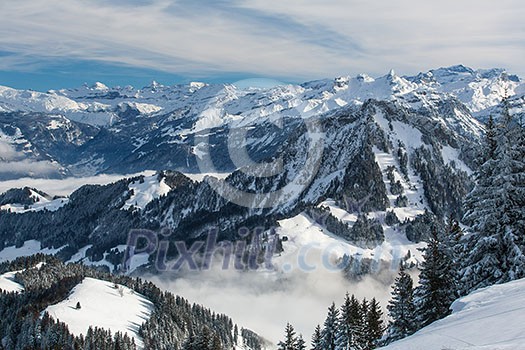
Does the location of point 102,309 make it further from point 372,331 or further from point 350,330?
point 372,331

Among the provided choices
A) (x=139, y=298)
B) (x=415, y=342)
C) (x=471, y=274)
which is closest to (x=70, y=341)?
(x=139, y=298)

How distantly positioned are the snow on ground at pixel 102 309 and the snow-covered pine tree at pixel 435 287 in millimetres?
122920

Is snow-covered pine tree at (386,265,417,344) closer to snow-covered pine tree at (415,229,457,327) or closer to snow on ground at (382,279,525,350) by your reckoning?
snow-covered pine tree at (415,229,457,327)

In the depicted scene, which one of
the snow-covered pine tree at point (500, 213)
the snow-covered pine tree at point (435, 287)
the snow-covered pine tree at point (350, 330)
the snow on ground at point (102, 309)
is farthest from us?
the snow on ground at point (102, 309)

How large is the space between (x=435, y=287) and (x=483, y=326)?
2802cm

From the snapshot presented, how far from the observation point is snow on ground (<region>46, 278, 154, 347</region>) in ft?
506

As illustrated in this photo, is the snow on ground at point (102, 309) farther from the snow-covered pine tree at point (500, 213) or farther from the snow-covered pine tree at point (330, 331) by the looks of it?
the snow-covered pine tree at point (500, 213)

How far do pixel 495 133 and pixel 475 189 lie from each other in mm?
4582

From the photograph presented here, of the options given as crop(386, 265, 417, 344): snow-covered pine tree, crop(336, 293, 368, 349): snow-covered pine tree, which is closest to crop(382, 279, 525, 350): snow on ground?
crop(386, 265, 417, 344): snow-covered pine tree

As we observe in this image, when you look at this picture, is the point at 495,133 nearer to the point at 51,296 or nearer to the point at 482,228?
the point at 482,228

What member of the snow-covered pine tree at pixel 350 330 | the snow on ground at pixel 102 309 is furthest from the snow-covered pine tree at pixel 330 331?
the snow on ground at pixel 102 309

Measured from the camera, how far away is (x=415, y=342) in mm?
20281

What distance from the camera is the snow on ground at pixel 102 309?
506 feet

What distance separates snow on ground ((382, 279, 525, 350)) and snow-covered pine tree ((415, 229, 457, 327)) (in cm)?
2056
